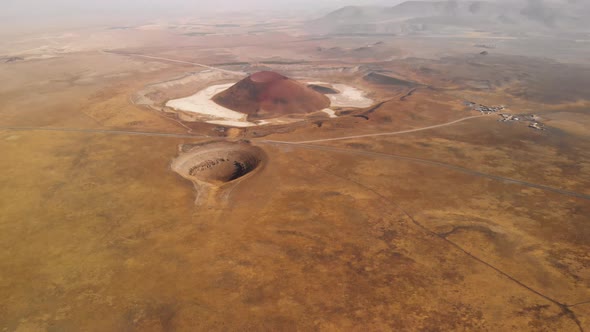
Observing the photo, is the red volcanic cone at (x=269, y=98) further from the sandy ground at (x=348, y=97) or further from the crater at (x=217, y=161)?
the crater at (x=217, y=161)

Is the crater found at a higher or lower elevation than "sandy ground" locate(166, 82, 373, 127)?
lower

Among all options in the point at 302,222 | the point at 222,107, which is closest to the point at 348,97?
the point at 222,107

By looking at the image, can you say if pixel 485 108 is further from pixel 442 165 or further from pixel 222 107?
pixel 222 107

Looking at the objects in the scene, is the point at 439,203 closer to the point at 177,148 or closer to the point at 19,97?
the point at 177,148

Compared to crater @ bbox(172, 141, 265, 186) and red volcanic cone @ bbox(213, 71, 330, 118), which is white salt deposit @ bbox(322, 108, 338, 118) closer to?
red volcanic cone @ bbox(213, 71, 330, 118)

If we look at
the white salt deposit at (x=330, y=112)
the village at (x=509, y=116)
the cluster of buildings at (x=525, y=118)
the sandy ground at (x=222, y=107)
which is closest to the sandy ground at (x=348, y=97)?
the sandy ground at (x=222, y=107)

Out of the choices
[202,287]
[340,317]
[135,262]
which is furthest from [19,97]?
[340,317]

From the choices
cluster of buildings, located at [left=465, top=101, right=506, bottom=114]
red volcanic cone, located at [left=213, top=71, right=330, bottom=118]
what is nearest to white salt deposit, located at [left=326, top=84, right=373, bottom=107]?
red volcanic cone, located at [left=213, top=71, right=330, bottom=118]
